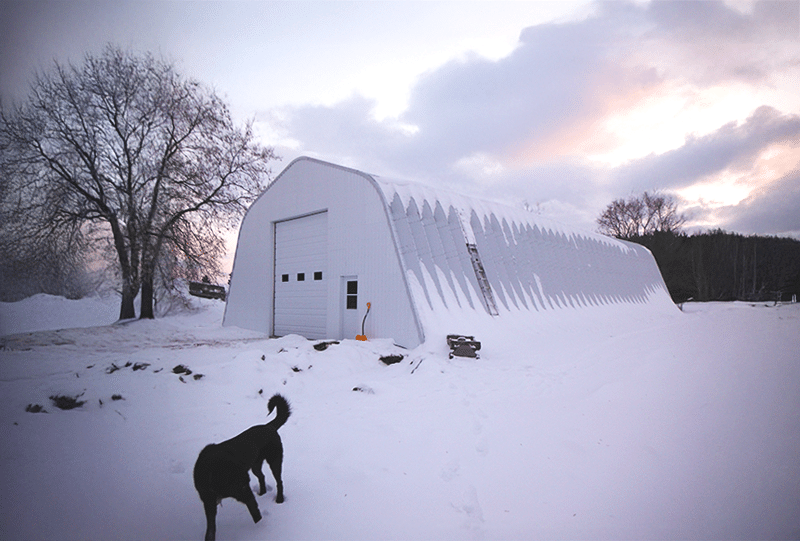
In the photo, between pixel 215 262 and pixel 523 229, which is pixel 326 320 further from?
pixel 523 229

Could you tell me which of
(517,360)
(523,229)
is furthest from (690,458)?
(523,229)

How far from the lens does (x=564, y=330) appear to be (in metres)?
12.3

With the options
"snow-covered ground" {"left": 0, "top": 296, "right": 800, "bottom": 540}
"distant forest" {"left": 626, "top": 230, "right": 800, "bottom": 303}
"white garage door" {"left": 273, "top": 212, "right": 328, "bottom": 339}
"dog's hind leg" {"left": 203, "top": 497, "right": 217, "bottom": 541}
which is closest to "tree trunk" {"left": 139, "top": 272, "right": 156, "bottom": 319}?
"white garage door" {"left": 273, "top": 212, "right": 328, "bottom": 339}

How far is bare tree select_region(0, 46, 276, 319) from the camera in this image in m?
11.4

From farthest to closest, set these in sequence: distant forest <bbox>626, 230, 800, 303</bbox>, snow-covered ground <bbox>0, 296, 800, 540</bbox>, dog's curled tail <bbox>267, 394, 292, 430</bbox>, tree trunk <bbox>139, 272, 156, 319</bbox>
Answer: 1. distant forest <bbox>626, 230, 800, 303</bbox>
2. tree trunk <bbox>139, 272, 156, 319</bbox>
3. dog's curled tail <bbox>267, 394, 292, 430</bbox>
4. snow-covered ground <bbox>0, 296, 800, 540</bbox>

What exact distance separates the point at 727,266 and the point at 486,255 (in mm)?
33381

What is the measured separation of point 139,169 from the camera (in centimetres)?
1345

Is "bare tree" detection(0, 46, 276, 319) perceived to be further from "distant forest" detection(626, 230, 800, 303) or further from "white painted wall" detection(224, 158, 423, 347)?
"distant forest" detection(626, 230, 800, 303)

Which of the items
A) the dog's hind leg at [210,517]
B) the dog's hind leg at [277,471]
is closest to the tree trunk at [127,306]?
the dog's hind leg at [277,471]

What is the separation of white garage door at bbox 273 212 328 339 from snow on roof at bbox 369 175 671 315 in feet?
9.43

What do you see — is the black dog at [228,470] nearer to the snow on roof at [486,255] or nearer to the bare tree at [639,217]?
the snow on roof at [486,255]

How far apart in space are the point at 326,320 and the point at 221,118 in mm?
10063

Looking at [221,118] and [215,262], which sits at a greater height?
[221,118]

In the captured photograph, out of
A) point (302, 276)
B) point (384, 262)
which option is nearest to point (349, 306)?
point (384, 262)
